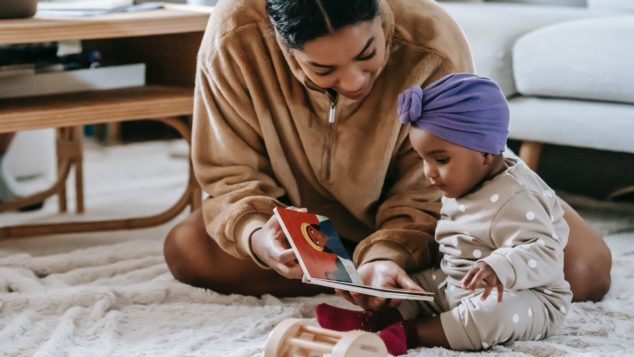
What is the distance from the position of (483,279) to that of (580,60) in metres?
0.95

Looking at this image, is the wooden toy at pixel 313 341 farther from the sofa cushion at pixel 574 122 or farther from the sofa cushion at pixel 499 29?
the sofa cushion at pixel 499 29

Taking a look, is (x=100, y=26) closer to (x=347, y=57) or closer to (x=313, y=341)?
(x=347, y=57)

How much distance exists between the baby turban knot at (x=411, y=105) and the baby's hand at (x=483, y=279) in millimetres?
217

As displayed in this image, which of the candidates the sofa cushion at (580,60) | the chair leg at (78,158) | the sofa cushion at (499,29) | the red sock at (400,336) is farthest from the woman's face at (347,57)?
the chair leg at (78,158)

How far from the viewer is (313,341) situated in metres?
1.19

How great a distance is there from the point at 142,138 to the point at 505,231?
2.24 m

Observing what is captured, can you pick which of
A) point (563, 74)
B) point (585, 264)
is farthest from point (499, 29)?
point (585, 264)

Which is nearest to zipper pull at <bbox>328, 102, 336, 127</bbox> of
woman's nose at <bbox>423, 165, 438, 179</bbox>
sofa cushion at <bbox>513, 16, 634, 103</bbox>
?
woman's nose at <bbox>423, 165, 438, 179</bbox>

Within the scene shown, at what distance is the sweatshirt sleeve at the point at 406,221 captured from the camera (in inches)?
57.4

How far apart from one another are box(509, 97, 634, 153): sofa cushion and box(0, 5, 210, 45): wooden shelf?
736mm

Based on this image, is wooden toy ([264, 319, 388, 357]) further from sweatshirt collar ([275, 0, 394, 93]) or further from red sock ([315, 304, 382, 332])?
sweatshirt collar ([275, 0, 394, 93])

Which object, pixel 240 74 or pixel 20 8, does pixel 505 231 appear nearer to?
pixel 240 74

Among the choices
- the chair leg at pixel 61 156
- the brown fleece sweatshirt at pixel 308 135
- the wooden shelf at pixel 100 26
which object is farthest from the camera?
the chair leg at pixel 61 156

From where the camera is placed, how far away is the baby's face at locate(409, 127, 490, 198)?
1.30m
